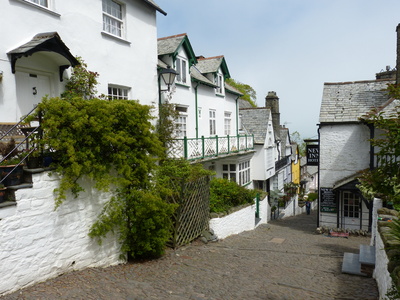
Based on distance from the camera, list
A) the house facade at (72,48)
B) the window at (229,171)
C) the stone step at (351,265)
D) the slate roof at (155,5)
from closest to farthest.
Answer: the house facade at (72,48) < the stone step at (351,265) < the slate roof at (155,5) < the window at (229,171)

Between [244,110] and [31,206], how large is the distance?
75.1ft

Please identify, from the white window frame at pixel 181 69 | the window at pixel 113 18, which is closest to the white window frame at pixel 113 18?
the window at pixel 113 18

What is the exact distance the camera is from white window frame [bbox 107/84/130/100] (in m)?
10.7

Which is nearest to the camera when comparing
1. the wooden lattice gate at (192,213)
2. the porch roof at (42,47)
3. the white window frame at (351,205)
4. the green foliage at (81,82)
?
the porch roof at (42,47)

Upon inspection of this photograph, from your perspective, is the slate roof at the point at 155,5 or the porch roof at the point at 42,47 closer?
the porch roof at the point at 42,47

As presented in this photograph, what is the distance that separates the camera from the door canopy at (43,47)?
7.29m

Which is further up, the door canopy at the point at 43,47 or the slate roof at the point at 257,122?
the door canopy at the point at 43,47

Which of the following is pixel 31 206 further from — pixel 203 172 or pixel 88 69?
pixel 203 172

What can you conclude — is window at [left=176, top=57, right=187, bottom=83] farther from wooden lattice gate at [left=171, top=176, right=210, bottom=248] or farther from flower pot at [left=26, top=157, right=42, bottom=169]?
flower pot at [left=26, top=157, right=42, bottom=169]

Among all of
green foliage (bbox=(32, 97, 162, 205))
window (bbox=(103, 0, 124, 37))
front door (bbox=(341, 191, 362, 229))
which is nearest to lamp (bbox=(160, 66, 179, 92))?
window (bbox=(103, 0, 124, 37))

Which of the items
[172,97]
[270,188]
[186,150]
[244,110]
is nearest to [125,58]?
[172,97]

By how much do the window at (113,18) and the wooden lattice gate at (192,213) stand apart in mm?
6078

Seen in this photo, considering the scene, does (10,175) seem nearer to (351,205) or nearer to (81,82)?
(81,82)

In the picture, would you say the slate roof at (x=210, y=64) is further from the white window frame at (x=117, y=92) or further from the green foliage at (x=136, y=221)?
the green foliage at (x=136, y=221)
